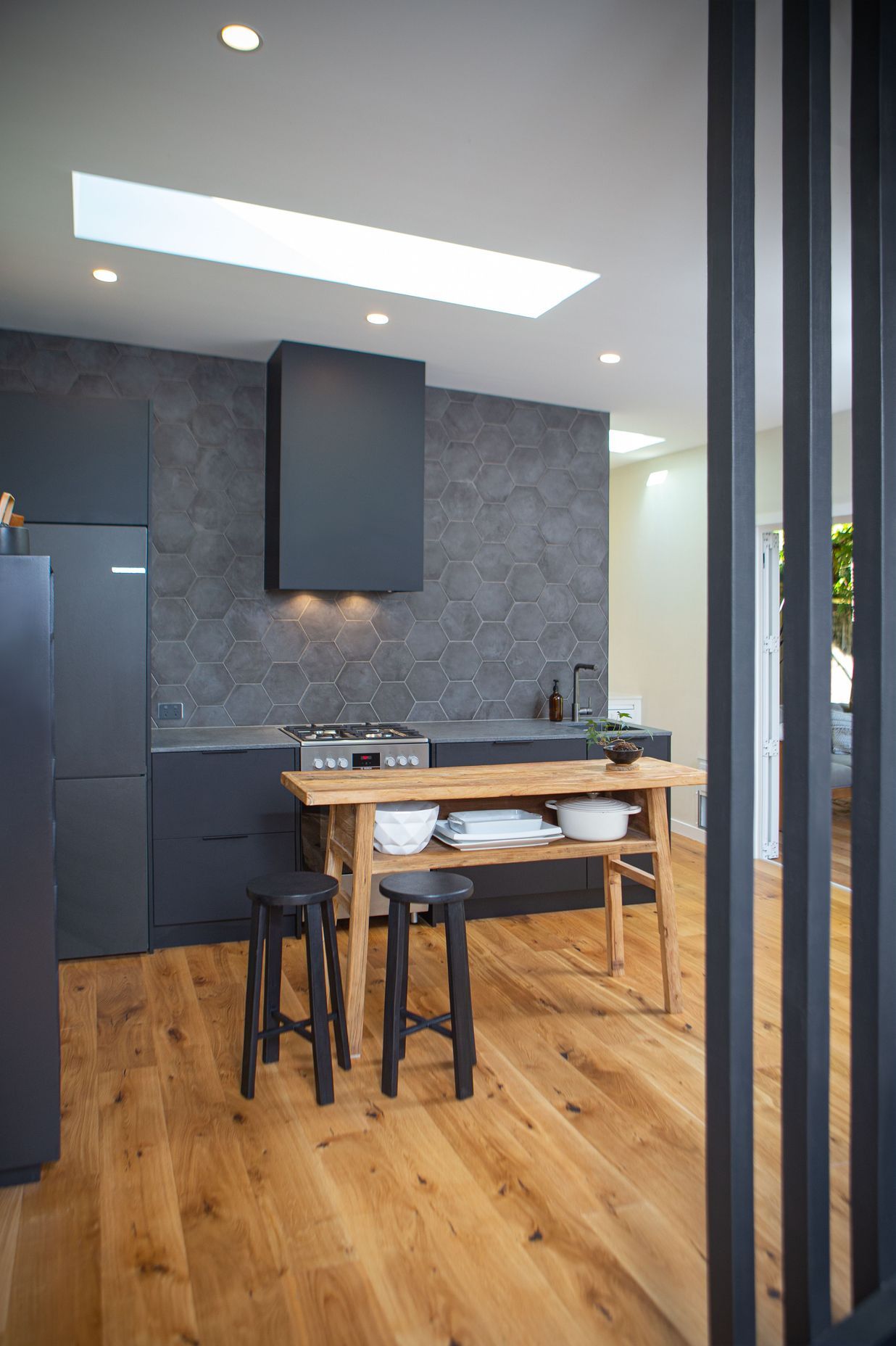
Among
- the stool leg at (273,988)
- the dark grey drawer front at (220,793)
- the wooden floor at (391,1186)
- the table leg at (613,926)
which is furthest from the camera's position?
the dark grey drawer front at (220,793)

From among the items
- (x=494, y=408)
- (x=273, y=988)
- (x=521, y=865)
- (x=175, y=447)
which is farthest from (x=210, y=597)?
(x=273, y=988)

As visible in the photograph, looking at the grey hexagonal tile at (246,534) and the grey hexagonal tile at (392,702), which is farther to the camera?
the grey hexagonal tile at (392,702)

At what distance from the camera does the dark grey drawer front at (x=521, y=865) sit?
4238 mm

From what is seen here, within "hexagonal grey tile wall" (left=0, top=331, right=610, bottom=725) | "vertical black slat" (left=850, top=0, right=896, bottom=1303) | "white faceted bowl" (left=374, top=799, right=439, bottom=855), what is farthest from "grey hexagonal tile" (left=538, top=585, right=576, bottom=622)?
"vertical black slat" (left=850, top=0, right=896, bottom=1303)

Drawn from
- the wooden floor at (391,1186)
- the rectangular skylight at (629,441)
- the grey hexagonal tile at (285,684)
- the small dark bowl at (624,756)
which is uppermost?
the rectangular skylight at (629,441)

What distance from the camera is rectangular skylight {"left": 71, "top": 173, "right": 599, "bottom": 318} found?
317 centimetres

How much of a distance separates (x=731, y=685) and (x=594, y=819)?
5.72ft

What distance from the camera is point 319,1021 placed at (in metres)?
2.50

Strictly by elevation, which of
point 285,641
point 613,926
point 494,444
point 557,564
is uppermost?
point 494,444

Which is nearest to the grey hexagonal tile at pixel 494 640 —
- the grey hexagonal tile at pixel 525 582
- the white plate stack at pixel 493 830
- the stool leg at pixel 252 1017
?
the grey hexagonal tile at pixel 525 582

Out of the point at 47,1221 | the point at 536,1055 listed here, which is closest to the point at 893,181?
the point at 536,1055

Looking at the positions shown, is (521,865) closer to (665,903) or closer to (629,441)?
(665,903)

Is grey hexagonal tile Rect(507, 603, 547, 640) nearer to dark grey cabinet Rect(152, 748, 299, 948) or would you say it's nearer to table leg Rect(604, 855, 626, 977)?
dark grey cabinet Rect(152, 748, 299, 948)

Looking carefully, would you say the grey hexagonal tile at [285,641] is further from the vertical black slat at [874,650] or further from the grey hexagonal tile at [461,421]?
the vertical black slat at [874,650]
